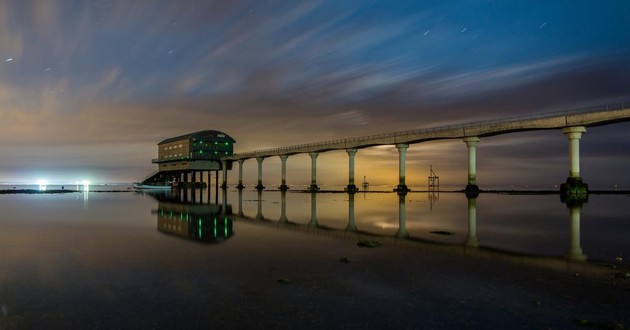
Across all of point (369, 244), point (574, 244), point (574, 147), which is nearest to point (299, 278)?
point (369, 244)

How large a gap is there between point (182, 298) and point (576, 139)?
4783cm

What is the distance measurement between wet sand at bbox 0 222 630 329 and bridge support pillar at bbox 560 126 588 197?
38587 millimetres

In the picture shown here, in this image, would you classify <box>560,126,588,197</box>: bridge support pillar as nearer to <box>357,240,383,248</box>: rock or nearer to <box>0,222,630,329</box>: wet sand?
<box>357,240,383,248</box>: rock

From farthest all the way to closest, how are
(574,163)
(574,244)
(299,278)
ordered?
1. (574,163)
2. (574,244)
3. (299,278)

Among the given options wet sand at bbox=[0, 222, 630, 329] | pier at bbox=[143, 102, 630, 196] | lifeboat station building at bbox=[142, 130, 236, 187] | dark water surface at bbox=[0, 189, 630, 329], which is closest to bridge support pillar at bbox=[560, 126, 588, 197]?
pier at bbox=[143, 102, 630, 196]

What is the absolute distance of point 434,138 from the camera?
2202 inches

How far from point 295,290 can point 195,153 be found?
9118 centimetres

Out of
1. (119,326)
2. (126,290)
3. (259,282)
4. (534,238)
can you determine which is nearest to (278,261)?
(259,282)

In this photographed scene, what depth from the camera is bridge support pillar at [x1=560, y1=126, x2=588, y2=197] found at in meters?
43.4

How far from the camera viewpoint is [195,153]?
94938 millimetres

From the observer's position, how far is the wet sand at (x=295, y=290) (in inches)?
255

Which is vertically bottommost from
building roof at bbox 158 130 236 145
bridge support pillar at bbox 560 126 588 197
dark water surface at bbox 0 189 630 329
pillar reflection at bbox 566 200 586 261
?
pillar reflection at bbox 566 200 586 261

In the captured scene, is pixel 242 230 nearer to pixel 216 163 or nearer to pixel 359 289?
pixel 359 289

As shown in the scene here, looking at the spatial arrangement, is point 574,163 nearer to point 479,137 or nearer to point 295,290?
point 479,137
